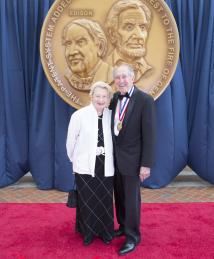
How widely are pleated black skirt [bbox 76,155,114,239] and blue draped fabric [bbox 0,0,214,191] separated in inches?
50.7

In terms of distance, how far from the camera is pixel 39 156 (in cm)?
399

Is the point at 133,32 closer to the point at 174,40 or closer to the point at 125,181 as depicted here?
the point at 174,40

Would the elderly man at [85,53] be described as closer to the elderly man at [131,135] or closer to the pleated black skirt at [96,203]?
the elderly man at [131,135]

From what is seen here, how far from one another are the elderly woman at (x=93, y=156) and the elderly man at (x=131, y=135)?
7 centimetres

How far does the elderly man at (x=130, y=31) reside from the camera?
3479 mm

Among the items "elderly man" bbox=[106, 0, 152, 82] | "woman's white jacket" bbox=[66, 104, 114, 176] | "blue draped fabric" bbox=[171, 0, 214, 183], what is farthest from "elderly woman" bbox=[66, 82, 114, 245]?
"blue draped fabric" bbox=[171, 0, 214, 183]

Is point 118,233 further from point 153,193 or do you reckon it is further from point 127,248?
point 153,193

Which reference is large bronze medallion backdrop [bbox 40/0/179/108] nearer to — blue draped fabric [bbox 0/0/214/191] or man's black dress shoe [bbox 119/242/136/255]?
blue draped fabric [bbox 0/0/214/191]

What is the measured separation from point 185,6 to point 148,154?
2.09 metres

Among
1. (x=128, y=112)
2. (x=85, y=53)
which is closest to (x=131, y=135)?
(x=128, y=112)

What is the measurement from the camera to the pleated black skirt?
262 cm

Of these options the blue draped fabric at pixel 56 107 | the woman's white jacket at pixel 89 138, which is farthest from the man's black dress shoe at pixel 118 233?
the blue draped fabric at pixel 56 107

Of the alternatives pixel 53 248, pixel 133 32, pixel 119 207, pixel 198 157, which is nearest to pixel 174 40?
pixel 133 32

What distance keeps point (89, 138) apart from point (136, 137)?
0.33 metres
